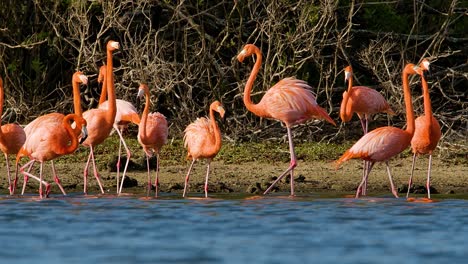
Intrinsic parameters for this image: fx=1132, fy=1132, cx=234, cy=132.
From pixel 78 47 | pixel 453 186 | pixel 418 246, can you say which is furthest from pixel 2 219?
pixel 78 47

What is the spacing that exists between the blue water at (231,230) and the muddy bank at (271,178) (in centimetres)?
78

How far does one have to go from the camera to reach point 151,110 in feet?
43.1

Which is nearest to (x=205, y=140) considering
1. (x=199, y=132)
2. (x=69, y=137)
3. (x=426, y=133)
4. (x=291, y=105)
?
(x=199, y=132)

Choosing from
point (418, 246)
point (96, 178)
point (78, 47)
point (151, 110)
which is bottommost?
point (418, 246)

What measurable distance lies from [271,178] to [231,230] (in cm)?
314

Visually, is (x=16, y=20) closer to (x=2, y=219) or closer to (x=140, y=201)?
(x=140, y=201)

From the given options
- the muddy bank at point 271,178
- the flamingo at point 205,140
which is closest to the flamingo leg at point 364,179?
the muddy bank at point 271,178

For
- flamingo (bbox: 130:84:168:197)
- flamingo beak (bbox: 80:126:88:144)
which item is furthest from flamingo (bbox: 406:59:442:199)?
flamingo beak (bbox: 80:126:88:144)

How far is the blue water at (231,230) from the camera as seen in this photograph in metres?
6.75

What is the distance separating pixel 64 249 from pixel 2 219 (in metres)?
1.74

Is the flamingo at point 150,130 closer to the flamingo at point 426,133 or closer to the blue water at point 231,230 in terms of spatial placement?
the blue water at point 231,230

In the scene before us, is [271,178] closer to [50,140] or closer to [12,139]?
[50,140]

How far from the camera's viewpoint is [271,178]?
11102 millimetres

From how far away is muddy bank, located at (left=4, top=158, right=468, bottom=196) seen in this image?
1088 cm
